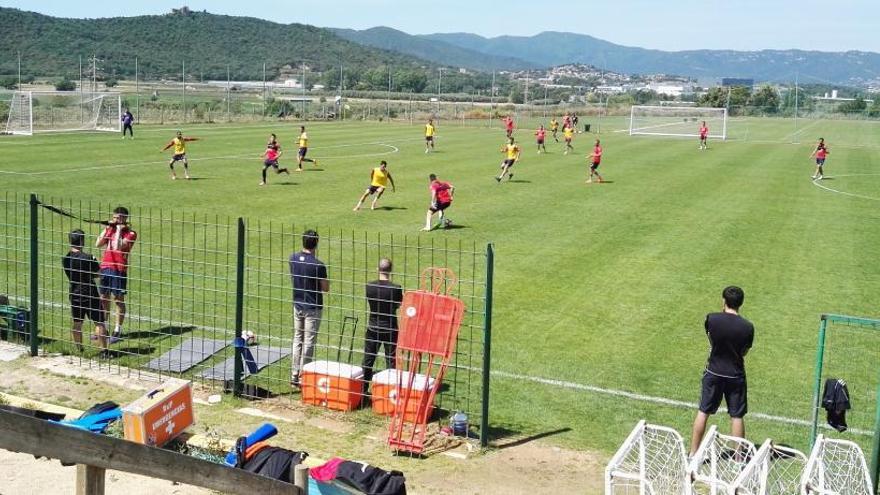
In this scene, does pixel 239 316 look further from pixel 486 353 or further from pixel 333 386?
pixel 486 353

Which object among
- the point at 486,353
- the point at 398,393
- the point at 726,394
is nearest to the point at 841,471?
the point at 726,394

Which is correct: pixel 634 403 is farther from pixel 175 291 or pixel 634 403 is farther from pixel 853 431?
pixel 175 291

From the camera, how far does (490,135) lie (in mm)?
59875

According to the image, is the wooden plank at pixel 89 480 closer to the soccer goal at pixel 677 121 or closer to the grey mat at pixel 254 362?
the grey mat at pixel 254 362

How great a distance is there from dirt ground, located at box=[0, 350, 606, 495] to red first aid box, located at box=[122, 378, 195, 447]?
36cm

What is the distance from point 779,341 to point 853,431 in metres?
3.46

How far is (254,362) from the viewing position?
10.6 m

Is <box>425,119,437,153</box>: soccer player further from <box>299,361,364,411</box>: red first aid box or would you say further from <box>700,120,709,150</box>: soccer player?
<box>299,361,364,411</box>: red first aid box

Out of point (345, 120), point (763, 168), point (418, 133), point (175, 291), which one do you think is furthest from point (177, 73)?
point (175, 291)

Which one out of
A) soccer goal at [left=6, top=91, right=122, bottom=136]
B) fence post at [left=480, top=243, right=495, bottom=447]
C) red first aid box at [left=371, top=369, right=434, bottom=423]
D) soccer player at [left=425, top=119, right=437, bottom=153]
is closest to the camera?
fence post at [left=480, top=243, right=495, bottom=447]

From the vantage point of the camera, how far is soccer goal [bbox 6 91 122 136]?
4916cm

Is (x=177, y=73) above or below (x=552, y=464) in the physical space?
above

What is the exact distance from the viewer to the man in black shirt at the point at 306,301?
1068cm

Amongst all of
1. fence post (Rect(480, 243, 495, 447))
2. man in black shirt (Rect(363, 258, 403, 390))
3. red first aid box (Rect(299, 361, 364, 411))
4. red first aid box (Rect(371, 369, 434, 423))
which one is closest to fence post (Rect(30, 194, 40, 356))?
red first aid box (Rect(299, 361, 364, 411))
